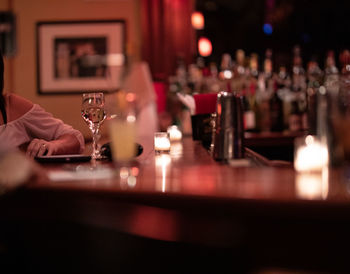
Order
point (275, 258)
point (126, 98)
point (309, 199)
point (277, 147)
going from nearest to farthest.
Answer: point (309, 199), point (275, 258), point (126, 98), point (277, 147)

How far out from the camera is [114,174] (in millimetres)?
1173

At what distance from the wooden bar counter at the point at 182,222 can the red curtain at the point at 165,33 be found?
129 inches

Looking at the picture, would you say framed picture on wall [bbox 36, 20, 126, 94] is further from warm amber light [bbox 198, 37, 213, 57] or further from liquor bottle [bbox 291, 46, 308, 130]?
liquor bottle [bbox 291, 46, 308, 130]

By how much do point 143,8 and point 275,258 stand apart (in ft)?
12.5

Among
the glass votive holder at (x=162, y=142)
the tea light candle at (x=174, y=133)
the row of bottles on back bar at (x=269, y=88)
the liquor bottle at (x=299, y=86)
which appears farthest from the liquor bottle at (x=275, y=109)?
the glass votive holder at (x=162, y=142)

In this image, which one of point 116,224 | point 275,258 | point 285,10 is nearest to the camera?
point 275,258

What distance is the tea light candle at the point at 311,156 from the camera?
3.76 feet

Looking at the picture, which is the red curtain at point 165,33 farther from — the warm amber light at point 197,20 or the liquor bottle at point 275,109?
the liquor bottle at point 275,109

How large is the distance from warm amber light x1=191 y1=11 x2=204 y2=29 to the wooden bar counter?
333 centimetres

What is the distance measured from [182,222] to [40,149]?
867mm

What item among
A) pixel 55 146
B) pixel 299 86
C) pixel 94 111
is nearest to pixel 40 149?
pixel 55 146

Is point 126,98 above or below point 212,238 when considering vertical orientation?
above

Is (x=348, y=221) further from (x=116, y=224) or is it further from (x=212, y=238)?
(x=116, y=224)

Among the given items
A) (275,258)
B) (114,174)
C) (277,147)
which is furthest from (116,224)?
(277,147)
